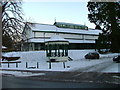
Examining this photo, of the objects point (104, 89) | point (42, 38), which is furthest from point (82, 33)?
point (104, 89)

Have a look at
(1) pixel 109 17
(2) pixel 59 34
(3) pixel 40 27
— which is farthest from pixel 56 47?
(2) pixel 59 34

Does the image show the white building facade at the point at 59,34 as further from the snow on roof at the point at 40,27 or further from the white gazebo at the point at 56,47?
the white gazebo at the point at 56,47

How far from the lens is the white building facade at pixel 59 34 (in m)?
54.2

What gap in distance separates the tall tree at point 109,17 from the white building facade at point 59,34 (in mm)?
18237

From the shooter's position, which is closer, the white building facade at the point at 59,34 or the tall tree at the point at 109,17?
the tall tree at the point at 109,17

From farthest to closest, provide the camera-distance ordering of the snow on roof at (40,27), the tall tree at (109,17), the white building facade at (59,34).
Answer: the snow on roof at (40,27), the white building facade at (59,34), the tall tree at (109,17)

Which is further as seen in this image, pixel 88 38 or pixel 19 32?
pixel 88 38

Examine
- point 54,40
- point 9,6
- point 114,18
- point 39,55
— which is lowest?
point 39,55

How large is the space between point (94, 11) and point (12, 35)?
17680 mm

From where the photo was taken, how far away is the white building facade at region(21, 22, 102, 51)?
5416cm

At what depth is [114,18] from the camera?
105ft

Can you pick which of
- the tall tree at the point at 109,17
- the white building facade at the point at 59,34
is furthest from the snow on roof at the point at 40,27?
the tall tree at the point at 109,17

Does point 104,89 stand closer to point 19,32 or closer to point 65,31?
point 19,32

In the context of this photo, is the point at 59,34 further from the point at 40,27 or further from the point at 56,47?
the point at 56,47
